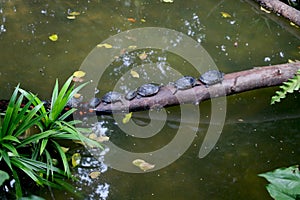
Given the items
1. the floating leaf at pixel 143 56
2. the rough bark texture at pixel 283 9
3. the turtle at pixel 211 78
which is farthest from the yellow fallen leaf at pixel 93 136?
the rough bark texture at pixel 283 9

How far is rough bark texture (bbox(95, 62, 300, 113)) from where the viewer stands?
3385 millimetres

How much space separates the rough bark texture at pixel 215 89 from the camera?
3385 mm

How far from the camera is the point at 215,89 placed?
3584 millimetres

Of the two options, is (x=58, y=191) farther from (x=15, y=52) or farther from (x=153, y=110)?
(x=15, y=52)

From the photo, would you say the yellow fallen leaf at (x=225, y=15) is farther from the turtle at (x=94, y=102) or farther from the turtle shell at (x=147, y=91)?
the turtle at (x=94, y=102)

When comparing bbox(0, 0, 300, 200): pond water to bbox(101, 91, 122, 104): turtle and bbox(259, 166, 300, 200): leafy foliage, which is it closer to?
bbox(101, 91, 122, 104): turtle

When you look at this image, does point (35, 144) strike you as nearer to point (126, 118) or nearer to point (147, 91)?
point (126, 118)

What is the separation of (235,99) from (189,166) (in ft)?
3.52

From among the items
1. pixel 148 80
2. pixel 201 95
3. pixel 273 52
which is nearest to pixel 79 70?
pixel 148 80

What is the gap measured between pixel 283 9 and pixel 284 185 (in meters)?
4.05

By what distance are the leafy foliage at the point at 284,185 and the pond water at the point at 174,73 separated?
3.48ft

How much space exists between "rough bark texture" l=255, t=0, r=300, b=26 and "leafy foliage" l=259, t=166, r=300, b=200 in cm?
380

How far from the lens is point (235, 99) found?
12.3 ft

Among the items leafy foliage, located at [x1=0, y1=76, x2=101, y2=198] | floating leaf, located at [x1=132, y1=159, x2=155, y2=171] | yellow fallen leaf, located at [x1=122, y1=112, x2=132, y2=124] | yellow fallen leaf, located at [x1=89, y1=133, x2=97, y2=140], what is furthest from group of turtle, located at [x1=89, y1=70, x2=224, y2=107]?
floating leaf, located at [x1=132, y1=159, x2=155, y2=171]
